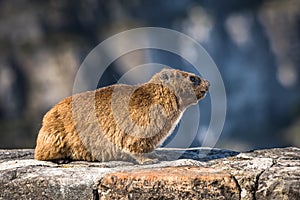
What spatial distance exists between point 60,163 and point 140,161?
2.37 feet

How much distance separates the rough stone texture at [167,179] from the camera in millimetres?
4445

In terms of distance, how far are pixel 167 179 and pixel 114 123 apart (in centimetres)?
149

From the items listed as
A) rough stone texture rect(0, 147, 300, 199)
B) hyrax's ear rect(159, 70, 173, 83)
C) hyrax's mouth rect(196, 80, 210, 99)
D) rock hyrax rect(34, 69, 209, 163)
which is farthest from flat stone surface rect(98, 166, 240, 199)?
hyrax's mouth rect(196, 80, 210, 99)

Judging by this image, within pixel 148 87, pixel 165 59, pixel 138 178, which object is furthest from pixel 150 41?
pixel 138 178

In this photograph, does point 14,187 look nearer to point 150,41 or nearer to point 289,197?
point 289,197

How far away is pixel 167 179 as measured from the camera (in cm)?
457

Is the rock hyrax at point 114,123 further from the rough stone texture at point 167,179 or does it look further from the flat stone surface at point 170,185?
the flat stone surface at point 170,185

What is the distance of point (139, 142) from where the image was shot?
19.3 feet

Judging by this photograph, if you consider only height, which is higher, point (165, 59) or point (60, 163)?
point (165, 59)

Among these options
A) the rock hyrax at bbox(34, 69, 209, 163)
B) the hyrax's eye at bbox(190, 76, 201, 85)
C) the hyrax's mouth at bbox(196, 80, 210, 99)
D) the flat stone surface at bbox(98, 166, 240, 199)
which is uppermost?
the hyrax's eye at bbox(190, 76, 201, 85)

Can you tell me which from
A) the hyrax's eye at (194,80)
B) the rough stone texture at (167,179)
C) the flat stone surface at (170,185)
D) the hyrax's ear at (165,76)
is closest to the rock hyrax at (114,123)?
the hyrax's ear at (165,76)

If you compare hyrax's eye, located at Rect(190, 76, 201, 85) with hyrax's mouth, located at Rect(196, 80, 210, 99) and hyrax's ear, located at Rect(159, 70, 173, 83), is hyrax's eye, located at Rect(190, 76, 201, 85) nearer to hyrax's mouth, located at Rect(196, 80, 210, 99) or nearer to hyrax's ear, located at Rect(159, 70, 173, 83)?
hyrax's mouth, located at Rect(196, 80, 210, 99)

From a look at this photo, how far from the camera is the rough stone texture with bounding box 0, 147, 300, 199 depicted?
14.6 feet

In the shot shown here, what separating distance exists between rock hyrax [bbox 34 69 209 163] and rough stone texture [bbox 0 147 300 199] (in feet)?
1.32
